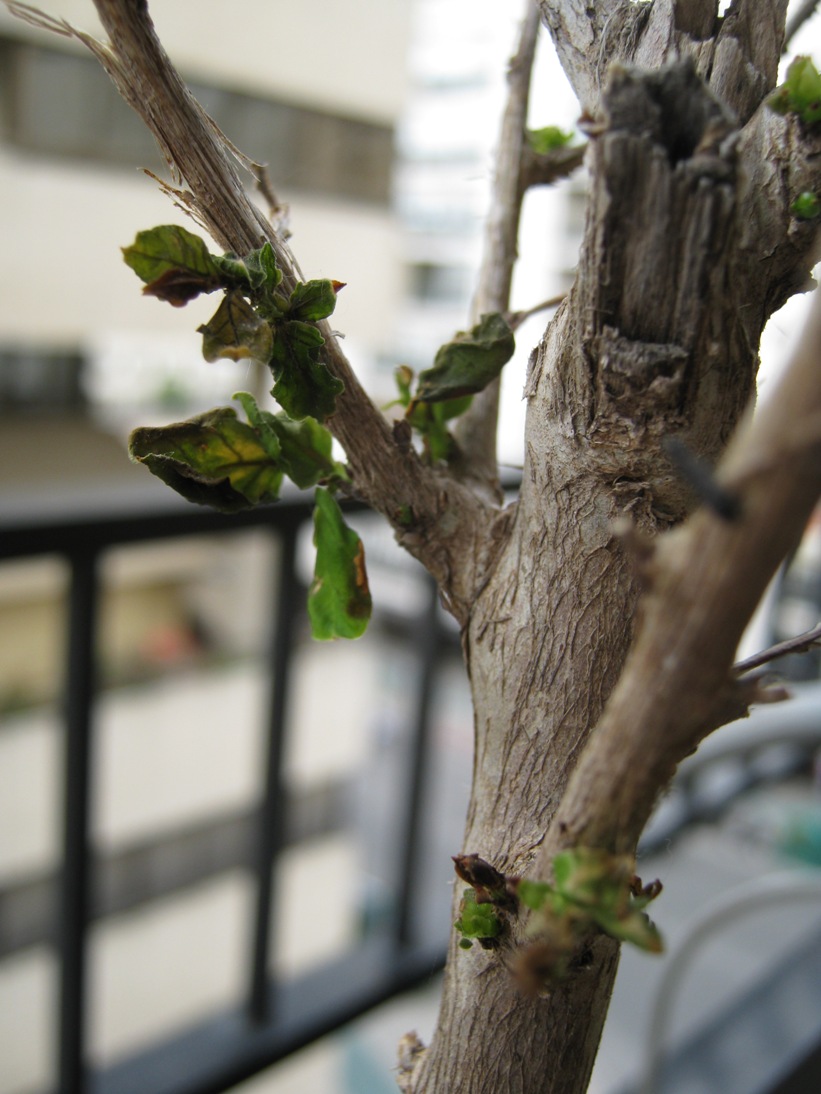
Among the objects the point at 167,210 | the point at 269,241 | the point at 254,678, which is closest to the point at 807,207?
the point at 269,241

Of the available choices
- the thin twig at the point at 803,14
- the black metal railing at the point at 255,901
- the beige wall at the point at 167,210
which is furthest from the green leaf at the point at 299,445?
the beige wall at the point at 167,210

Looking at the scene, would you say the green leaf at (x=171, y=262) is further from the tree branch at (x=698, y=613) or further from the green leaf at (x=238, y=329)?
the tree branch at (x=698, y=613)

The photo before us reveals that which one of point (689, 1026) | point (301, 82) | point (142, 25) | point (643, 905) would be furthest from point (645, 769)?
point (301, 82)

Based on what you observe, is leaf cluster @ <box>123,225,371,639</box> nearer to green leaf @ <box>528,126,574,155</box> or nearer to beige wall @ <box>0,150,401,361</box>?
green leaf @ <box>528,126,574,155</box>

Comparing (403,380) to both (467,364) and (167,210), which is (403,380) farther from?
(167,210)

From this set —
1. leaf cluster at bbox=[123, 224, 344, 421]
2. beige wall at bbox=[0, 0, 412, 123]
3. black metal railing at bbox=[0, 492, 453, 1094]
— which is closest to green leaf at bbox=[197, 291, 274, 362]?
leaf cluster at bbox=[123, 224, 344, 421]

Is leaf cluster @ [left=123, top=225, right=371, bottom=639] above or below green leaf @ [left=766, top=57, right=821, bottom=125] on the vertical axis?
below
